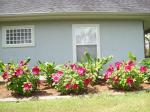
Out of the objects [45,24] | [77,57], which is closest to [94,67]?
[77,57]

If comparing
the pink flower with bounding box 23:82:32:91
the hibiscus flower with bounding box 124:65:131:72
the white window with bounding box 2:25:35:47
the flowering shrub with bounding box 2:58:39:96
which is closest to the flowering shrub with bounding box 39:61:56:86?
the flowering shrub with bounding box 2:58:39:96

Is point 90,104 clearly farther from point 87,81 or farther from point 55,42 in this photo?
point 55,42

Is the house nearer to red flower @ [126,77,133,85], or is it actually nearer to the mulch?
the mulch

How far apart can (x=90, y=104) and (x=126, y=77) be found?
2174 millimetres

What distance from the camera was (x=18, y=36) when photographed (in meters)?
13.0

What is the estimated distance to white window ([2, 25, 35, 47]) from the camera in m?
12.9

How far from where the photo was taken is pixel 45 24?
12867 millimetres

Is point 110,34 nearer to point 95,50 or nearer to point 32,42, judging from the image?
point 95,50

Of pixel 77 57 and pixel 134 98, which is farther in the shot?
pixel 77 57

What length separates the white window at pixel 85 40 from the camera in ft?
42.2

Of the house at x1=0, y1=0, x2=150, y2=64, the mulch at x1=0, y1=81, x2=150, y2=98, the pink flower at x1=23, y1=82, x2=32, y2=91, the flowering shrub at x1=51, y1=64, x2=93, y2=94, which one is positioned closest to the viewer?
the pink flower at x1=23, y1=82, x2=32, y2=91

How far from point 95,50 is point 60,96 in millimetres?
4165

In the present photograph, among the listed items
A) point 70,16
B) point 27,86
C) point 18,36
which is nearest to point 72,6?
point 70,16

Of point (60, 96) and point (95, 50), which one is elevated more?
point (95, 50)
